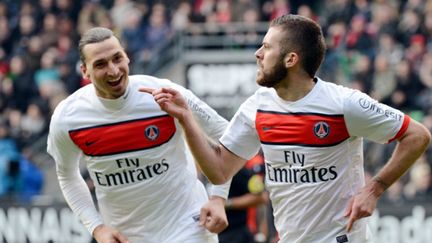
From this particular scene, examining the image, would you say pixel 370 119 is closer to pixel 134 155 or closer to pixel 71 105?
pixel 134 155

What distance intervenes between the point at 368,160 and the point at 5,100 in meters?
6.81

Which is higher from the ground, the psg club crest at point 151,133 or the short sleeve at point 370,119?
the short sleeve at point 370,119

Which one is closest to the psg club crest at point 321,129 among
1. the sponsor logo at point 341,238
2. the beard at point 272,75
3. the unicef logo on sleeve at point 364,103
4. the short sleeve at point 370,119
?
the short sleeve at point 370,119

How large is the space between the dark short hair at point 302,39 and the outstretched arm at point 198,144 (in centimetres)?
68

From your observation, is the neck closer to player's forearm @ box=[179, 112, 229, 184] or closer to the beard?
the beard

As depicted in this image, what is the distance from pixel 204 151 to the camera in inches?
283

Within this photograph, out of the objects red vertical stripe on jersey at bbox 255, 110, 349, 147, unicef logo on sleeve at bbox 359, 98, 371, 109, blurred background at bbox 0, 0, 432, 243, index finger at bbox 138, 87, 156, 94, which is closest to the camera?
unicef logo on sleeve at bbox 359, 98, 371, 109

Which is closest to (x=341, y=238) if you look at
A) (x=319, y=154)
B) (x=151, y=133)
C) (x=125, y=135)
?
(x=319, y=154)

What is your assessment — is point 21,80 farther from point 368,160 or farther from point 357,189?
point 357,189

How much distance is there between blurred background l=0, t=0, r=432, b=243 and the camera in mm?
18609

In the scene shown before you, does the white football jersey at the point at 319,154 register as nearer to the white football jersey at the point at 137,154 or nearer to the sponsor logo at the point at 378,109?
the sponsor logo at the point at 378,109

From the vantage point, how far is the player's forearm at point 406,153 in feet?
22.9

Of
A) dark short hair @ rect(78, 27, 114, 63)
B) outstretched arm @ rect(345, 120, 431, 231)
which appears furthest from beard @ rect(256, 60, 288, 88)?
dark short hair @ rect(78, 27, 114, 63)

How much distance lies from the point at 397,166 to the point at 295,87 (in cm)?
76
